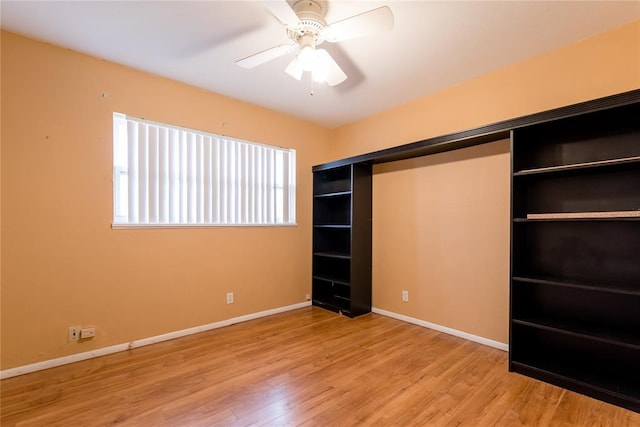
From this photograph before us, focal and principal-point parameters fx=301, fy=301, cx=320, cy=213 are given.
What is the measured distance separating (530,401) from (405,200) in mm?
2124

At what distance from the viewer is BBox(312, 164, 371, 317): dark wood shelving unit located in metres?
3.67

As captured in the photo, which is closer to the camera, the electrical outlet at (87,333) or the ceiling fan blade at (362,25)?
the ceiling fan blade at (362,25)

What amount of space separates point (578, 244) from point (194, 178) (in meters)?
3.47

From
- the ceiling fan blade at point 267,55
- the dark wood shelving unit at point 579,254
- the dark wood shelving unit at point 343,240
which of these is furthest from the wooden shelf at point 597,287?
the ceiling fan blade at point 267,55

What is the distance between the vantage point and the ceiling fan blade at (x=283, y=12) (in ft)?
5.33

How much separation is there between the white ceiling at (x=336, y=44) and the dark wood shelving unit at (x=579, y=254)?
0.70m

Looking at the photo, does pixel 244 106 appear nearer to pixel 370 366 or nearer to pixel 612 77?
pixel 370 366

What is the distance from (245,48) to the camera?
246cm

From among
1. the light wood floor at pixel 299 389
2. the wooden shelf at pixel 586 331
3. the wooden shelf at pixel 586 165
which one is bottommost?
the light wood floor at pixel 299 389

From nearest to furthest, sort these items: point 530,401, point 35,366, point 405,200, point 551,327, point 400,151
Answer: point 530,401
point 551,327
point 35,366
point 400,151
point 405,200

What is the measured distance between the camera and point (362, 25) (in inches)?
68.9

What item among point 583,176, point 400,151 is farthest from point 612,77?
point 400,151

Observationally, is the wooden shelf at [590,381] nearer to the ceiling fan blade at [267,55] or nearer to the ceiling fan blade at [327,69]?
the ceiling fan blade at [327,69]

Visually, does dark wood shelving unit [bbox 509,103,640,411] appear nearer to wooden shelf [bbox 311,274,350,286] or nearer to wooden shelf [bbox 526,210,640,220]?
wooden shelf [bbox 526,210,640,220]
